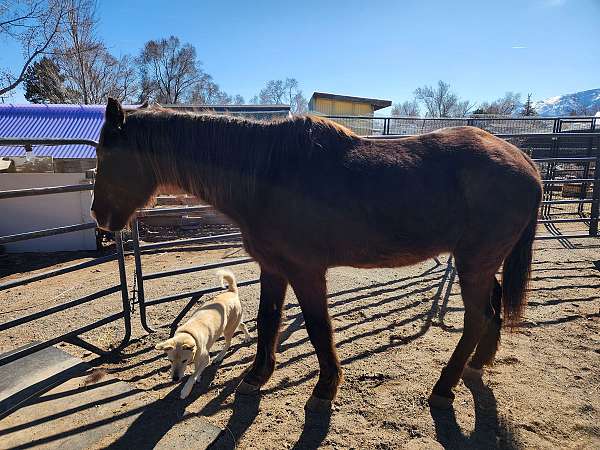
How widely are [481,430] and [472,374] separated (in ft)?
A: 2.04

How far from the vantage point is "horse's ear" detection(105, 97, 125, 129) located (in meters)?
2.48

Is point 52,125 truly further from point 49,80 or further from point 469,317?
point 469,317

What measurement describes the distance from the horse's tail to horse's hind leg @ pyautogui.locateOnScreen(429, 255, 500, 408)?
38 centimetres

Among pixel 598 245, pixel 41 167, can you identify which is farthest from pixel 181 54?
pixel 598 245

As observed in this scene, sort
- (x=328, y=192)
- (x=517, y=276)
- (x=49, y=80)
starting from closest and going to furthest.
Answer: (x=328, y=192)
(x=517, y=276)
(x=49, y=80)

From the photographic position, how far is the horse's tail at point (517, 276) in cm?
292

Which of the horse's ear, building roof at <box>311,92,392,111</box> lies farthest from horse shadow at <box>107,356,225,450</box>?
building roof at <box>311,92,392,111</box>

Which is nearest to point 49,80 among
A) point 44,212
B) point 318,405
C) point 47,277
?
point 44,212

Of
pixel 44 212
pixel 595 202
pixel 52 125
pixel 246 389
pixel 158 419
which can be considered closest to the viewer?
pixel 158 419

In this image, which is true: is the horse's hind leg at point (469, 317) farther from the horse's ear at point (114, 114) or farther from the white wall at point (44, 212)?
the white wall at point (44, 212)

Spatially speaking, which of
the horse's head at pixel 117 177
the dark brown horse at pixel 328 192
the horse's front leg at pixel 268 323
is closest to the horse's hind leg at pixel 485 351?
the dark brown horse at pixel 328 192

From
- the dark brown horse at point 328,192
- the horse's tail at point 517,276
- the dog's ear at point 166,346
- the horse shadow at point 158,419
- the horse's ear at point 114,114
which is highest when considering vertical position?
the horse's ear at point 114,114

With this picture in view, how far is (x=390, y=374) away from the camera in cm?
305

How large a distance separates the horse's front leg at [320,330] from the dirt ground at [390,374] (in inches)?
5.0
